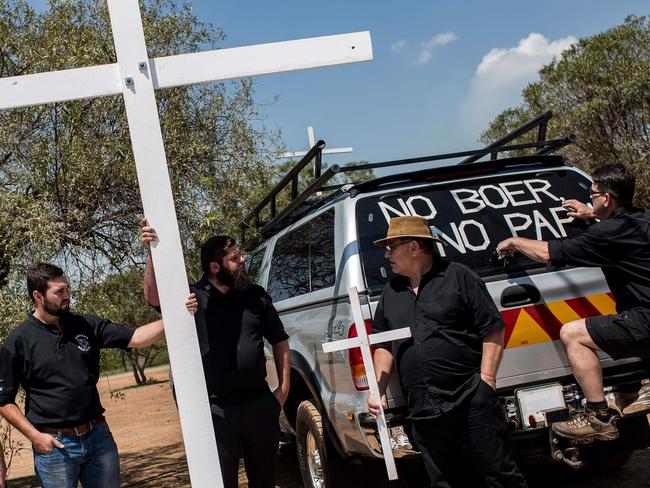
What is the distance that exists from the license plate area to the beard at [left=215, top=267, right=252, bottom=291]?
1.62 meters

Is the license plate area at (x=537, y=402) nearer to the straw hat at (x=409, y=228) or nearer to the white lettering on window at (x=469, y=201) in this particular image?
the straw hat at (x=409, y=228)

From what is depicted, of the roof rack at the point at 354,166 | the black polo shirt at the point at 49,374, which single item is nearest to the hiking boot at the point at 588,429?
the roof rack at the point at 354,166

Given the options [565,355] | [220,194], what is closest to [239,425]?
[565,355]

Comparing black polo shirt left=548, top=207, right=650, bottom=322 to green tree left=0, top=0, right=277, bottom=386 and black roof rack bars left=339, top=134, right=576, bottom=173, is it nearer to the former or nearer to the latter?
black roof rack bars left=339, top=134, right=576, bottom=173

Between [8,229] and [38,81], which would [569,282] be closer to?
[38,81]

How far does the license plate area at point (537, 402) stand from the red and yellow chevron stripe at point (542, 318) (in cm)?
25

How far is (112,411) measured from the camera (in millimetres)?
19391

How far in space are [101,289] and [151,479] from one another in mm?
2657

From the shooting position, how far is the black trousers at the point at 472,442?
3631mm

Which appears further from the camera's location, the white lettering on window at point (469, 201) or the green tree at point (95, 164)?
the green tree at point (95, 164)

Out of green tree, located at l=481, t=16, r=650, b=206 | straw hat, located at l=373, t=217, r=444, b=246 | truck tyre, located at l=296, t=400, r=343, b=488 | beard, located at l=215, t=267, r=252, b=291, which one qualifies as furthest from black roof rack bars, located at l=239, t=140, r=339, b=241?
green tree, located at l=481, t=16, r=650, b=206

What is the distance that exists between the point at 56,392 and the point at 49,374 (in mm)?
97

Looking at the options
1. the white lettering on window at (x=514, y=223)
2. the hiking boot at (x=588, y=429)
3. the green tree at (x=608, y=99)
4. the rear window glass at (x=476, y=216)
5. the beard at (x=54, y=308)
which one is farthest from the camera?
the green tree at (x=608, y=99)

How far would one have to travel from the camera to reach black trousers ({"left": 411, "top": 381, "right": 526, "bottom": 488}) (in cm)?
363
